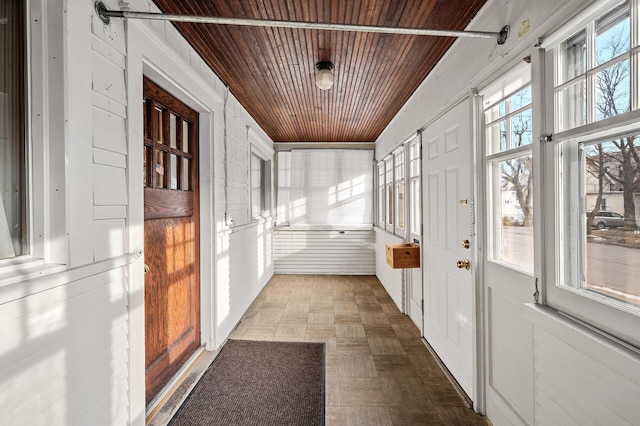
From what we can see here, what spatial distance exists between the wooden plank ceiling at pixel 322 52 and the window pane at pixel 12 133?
950 millimetres

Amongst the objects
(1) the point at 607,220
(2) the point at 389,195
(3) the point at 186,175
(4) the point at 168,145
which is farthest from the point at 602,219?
(2) the point at 389,195

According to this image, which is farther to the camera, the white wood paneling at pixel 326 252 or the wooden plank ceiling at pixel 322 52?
the white wood paneling at pixel 326 252

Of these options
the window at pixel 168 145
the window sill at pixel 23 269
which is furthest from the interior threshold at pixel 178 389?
the window at pixel 168 145

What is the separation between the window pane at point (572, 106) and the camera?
4.09 ft

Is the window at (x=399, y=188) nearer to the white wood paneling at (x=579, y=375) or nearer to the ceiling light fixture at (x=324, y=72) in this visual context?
the ceiling light fixture at (x=324, y=72)

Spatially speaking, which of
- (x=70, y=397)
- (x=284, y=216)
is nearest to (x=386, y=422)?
(x=70, y=397)

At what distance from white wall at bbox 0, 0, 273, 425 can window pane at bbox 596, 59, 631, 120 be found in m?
2.08

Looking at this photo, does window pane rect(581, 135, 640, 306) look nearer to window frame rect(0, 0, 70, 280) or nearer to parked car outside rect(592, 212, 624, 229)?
parked car outside rect(592, 212, 624, 229)

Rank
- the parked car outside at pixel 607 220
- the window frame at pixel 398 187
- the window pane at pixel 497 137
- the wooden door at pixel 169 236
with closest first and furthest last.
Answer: the parked car outside at pixel 607 220 → the window pane at pixel 497 137 → the wooden door at pixel 169 236 → the window frame at pixel 398 187

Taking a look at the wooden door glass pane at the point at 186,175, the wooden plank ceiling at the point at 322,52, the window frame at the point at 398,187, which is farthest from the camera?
the window frame at the point at 398,187

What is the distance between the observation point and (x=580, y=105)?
126 cm

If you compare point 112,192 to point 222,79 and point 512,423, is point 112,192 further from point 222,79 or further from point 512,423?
point 512,423

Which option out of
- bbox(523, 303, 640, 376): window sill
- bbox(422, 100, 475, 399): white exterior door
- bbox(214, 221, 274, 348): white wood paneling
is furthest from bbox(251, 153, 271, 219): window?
bbox(523, 303, 640, 376): window sill

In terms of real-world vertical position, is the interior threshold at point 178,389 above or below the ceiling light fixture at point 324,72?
below
